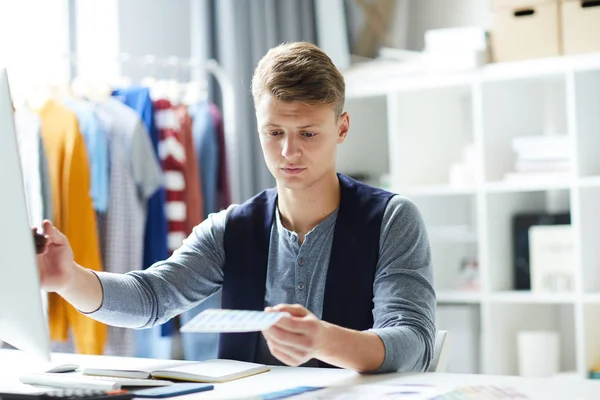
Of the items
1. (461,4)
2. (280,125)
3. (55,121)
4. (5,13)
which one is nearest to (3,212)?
(280,125)

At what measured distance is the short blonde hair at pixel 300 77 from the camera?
1.58m

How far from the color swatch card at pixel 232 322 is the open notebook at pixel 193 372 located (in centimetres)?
19

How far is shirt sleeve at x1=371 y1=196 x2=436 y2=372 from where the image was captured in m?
1.42

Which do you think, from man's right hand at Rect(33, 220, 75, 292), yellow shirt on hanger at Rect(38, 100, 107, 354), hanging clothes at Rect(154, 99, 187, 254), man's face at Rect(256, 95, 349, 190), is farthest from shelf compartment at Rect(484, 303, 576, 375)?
man's right hand at Rect(33, 220, 75, 292)

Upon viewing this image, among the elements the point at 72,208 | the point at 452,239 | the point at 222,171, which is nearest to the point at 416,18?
the point at 452,239

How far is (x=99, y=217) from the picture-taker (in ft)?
9.41

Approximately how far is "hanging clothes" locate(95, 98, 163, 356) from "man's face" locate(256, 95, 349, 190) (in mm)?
1329

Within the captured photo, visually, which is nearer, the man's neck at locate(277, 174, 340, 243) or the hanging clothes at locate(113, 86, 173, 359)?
the man's neck at locate(277, 174, 340, 243)

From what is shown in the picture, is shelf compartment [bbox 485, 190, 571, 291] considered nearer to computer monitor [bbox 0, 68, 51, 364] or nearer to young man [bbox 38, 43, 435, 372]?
young man [bbox 38, 43, 435, 372]

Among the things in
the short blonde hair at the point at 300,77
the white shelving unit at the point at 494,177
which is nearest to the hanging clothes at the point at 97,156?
the white shelving unit at the point at 494,177

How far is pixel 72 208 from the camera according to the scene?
2701 mm

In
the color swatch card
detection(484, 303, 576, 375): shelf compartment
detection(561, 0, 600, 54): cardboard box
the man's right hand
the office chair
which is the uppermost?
detection(561, 0, 600, 54): cardboard box

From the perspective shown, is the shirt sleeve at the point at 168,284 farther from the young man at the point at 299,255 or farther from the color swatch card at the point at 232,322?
the color swatch card at the point at 232,322

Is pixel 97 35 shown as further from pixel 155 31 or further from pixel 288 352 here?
pixel 288 352
